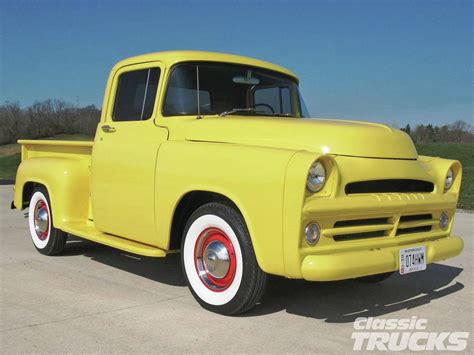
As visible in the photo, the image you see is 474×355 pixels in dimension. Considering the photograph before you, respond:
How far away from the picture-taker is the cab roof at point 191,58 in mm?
4738

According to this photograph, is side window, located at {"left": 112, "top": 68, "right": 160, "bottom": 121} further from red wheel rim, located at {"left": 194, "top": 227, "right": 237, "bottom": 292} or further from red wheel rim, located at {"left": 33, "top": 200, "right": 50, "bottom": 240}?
red wheel rim, located at {"left": 33, "top": 200, "right": 50, "bottom": 240}

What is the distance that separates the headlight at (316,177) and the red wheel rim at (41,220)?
3.67 m

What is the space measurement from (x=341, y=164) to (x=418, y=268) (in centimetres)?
99

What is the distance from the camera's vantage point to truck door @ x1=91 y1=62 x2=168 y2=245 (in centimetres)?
455

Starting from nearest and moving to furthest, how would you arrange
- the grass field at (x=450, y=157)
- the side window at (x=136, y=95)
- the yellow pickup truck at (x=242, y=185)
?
the yellow pickup truck at (x=242, y=185)
the side window at (x=136, y=95)
the grass field at (x=450, y=157)

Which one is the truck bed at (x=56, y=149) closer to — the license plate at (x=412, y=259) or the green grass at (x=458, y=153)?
the license plate at (x=412, y=259)

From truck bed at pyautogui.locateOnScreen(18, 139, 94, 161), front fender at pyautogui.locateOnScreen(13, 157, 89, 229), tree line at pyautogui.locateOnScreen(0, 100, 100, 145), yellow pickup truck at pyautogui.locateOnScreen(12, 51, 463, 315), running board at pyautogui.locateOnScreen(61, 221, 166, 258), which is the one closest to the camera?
yellow pickup truck at pyautogui.locateOnScreen(12, 51, 463, 315)

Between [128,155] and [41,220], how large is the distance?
2.01 m

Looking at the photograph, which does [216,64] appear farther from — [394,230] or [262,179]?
[394,230]

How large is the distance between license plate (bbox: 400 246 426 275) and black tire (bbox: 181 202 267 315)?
0.99 metres

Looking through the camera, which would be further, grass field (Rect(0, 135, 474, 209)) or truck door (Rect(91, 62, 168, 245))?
grass field (Rect(0, 135, 474, 209))

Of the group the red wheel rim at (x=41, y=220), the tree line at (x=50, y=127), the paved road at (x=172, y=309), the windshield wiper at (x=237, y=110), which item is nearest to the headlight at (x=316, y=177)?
the paved road at (x=172, y=309)

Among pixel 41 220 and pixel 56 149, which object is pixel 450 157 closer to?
pixel 56 149

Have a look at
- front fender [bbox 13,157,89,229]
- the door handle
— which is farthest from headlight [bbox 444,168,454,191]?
front fender [bbox 13,157,89,229]
